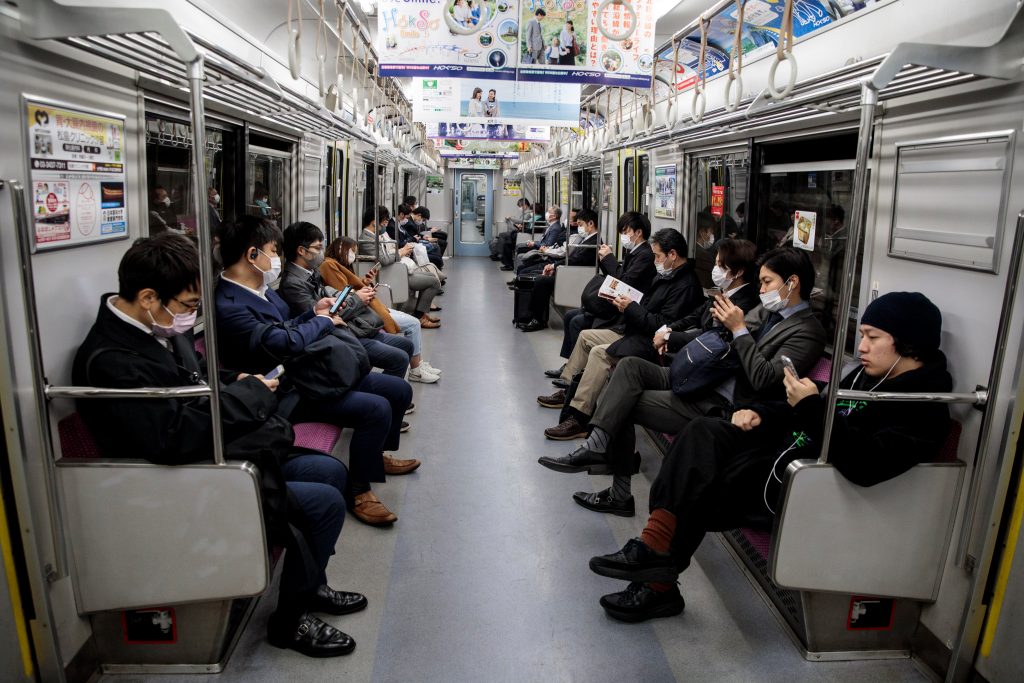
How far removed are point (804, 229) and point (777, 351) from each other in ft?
4.35

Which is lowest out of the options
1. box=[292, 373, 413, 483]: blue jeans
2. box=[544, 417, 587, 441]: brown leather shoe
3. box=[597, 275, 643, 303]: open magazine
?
box=[544, 417, 587, 441]: brown leather shoe

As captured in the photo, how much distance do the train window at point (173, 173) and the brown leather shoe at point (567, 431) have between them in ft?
8.68

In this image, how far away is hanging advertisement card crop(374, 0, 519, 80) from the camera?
5.40 metres

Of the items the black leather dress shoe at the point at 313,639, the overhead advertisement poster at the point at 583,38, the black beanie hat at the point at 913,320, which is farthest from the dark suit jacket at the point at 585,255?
the black leather dress shoe at the point at 313,639

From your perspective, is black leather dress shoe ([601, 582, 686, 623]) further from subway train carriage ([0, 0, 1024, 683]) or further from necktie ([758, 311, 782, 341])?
necktie ([758, 311, 782, 341])

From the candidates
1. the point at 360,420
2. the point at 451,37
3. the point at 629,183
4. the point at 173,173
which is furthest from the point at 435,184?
the point at 360,420

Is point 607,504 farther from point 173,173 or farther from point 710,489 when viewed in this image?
point 173,173

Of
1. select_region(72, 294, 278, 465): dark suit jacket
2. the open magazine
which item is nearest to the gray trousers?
the open magazine

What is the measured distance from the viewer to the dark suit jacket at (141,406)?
2.55m

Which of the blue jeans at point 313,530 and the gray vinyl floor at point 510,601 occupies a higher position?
the blue jeans at point 313,530

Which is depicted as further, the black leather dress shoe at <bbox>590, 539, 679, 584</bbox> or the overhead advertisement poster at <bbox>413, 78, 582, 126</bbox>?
the overhead advertisement poster at <bbox>413, 78, 582, 126</bbox>

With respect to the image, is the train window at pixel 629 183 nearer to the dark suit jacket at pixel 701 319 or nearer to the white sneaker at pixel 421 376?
the white sneaker at pixel 421 376

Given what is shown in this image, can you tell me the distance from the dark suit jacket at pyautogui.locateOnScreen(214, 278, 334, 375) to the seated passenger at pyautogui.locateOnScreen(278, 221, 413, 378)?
85 centimetres

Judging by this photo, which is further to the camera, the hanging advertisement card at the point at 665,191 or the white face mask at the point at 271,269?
the hanging advertisement card at the point at 665,191
